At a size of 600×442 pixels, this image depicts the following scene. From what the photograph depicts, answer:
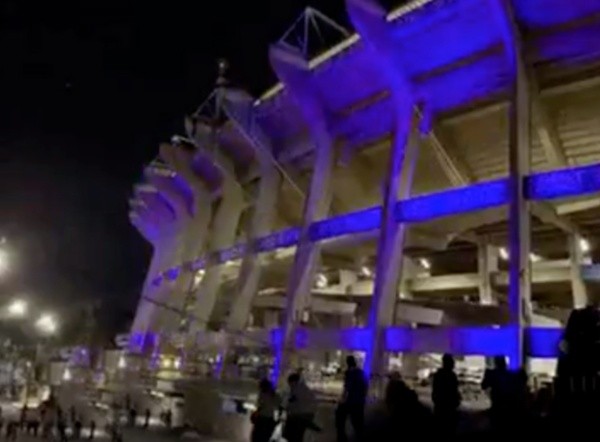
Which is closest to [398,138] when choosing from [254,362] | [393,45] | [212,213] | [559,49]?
[393,45]

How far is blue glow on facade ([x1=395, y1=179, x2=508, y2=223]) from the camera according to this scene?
18.8 metres

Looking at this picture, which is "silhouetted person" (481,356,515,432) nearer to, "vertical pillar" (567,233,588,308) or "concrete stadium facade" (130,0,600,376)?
"concrete stadium facade" (130,0,600,376)

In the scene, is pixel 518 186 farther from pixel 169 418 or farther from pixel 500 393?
pixel 169 418

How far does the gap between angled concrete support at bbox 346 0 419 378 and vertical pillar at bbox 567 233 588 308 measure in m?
9.11

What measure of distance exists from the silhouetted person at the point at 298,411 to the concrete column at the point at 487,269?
2298cm

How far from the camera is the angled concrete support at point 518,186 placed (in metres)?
17.8

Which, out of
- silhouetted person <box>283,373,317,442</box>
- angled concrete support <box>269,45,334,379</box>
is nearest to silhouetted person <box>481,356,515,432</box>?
silhouetted person <box>283,373,317,442</box>

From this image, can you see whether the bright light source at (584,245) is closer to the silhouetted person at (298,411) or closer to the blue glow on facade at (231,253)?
the blue glow on facade at (231,253)

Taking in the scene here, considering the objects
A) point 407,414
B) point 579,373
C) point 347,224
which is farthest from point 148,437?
point 347,224

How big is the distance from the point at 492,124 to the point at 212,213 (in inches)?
785

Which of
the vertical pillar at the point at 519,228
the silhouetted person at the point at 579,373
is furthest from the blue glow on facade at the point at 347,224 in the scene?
the silhouetted person at the point at 579,373

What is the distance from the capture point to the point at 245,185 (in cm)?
3641

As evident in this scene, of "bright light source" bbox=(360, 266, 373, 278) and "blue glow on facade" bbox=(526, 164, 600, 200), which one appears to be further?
"bright light source" bbox=(360, 266, 373, 278)

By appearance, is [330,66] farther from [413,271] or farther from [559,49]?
[413,271]
